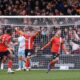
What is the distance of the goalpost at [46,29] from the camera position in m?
19.8

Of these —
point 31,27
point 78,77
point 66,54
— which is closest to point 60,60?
point 66,54

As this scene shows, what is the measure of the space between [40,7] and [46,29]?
4.26 metres

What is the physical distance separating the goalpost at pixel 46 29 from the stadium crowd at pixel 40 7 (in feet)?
10.2

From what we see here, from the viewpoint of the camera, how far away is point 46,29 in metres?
20.0

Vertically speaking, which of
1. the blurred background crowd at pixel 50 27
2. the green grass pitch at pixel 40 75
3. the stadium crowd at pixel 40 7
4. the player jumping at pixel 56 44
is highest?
the stadium crowd at pixel 40 7

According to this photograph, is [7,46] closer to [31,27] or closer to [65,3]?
[31,27]

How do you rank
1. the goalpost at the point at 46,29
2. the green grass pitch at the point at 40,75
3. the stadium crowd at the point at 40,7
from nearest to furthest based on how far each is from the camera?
the green grass pitch at the point at 40,75 < the goalpost at the point at 46,29 < the stadium crowd at the point at 40,7

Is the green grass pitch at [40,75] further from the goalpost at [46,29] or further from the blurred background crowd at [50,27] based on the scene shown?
the blurred background crowd at [50,27]

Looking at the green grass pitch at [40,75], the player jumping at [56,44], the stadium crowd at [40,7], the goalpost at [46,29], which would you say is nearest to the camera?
the green grass pitch at [40,75]

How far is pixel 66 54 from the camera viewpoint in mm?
19891

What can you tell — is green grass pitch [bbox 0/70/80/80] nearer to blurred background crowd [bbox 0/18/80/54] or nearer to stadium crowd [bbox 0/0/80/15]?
blurred background crowd [bbox 0/18/80/54]

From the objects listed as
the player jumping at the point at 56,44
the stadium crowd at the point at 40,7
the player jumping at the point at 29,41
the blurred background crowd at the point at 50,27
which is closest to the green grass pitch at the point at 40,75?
the player jumping at the point at 56,44

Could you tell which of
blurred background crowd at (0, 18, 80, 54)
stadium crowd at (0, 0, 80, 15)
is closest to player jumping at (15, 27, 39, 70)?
blurred background crowd at (0, 18, 80, 54)

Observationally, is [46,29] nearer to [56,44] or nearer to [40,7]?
[56,44]
